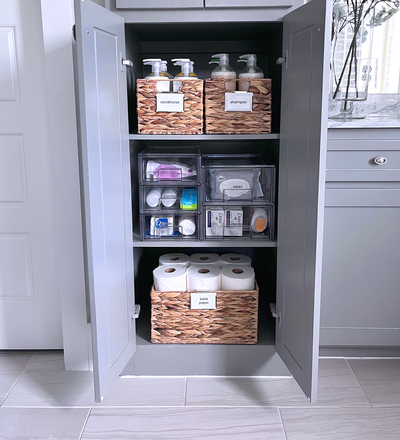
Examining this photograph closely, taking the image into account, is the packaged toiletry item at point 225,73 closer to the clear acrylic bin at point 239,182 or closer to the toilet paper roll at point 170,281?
the clear acrylic bin at point 239,182

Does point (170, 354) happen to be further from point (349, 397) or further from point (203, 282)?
point (349, 397)

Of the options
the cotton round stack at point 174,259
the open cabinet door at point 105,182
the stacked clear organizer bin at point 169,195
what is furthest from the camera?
the cotton round stack at point 174,259

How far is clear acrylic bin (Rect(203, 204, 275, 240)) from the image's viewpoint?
187 cm

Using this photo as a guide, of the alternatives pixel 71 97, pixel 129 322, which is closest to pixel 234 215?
pixel 129 322

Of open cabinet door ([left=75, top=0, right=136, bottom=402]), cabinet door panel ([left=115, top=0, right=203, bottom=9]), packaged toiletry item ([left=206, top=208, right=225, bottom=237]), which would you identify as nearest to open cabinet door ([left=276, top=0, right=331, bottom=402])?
packaged toiletry item ([left=206, top=208, right=225, bottom=237])

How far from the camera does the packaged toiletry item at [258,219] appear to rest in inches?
73.7

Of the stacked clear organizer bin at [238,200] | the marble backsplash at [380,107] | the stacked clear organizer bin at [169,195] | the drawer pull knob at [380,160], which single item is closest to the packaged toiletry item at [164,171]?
the stacked clear organizer bin at [169,195]

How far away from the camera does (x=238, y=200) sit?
73.4 inches

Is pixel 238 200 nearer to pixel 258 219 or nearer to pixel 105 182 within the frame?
pixel 258 219

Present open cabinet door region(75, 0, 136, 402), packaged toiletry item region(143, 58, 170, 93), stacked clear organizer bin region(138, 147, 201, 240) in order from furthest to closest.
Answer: stacked clear organizer bin region(138, 147, 201, 240)
packaged toiletry item region(143, 58, 170, 93)
open cabinet door region(75, 0, 136, 402)

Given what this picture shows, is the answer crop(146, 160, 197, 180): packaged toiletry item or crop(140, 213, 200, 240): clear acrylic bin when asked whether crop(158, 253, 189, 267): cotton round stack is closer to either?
crop(140, 213, 200, 240): clear acrylic bin

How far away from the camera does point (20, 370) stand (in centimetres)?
202

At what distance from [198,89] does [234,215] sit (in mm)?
529

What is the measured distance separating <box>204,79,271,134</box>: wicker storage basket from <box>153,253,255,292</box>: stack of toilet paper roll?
60cm
